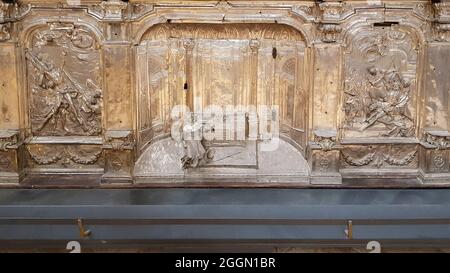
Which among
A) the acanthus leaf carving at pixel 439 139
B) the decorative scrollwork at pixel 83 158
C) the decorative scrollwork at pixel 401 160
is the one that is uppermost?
the acanthus leaf carving at pixel 439 139

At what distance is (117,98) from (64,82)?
0.82 m

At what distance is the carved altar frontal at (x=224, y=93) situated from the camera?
866cm

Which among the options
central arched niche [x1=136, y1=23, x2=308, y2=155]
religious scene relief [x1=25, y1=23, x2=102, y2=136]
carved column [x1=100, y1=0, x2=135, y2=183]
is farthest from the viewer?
central arched niche [x1=136, y1=23, x2=308, y2=155]

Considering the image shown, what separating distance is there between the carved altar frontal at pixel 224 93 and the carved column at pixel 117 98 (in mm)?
16

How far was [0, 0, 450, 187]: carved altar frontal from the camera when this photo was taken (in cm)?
866

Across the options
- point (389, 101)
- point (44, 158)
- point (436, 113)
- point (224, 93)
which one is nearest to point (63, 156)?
point (44, 158)

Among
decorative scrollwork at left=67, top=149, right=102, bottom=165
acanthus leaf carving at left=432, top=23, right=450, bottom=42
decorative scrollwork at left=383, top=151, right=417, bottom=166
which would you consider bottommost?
decorative scrollwork at left=383, top=151, right=417, bottom=166

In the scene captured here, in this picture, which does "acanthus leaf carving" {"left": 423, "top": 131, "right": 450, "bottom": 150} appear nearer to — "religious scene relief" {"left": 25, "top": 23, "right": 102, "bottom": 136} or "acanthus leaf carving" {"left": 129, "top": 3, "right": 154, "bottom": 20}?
"acanthus leaf carving" {"left": 129, "top": 3, "right": 154, "bottom": 20}

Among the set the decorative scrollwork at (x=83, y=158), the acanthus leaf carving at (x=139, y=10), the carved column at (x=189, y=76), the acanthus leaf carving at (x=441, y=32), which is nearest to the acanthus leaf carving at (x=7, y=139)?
the decorative scrollwork at (x=83, y=158)

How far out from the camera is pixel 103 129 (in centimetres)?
895

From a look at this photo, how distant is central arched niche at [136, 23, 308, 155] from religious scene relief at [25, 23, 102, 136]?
2.33 ft

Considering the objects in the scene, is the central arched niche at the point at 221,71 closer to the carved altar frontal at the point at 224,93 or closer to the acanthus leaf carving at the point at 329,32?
the carved altar frontal at the point at 224,93

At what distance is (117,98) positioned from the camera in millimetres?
8781

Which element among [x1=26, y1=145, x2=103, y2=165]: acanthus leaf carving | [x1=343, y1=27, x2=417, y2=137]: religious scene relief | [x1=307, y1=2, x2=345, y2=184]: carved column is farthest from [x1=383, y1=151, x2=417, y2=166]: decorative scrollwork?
[x1=26, y1=145, x2=103, y2=165]: acanthus leaf carving
